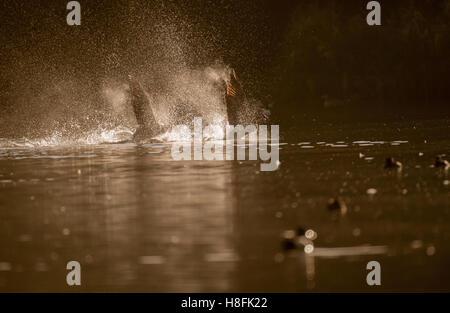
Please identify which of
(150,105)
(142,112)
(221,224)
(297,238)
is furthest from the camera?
(150,105)

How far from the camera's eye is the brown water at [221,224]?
413 inches

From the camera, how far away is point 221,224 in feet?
45.5

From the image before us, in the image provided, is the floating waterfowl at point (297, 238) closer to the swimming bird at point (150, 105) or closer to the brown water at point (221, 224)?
the brown water at point (221, 224)

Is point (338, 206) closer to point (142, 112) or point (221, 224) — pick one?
point (221, 224)

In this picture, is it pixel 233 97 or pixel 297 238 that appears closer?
pixel 297 238

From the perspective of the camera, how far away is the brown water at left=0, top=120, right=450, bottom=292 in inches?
413

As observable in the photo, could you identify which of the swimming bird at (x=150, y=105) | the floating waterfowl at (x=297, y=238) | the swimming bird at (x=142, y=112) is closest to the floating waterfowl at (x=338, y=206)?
the floating waterfowl at (x=297, y=238)

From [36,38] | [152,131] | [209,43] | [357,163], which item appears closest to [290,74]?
[209,43]

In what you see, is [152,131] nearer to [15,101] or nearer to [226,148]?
[226,148]

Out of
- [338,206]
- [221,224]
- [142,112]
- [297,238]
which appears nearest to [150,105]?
[142,112]

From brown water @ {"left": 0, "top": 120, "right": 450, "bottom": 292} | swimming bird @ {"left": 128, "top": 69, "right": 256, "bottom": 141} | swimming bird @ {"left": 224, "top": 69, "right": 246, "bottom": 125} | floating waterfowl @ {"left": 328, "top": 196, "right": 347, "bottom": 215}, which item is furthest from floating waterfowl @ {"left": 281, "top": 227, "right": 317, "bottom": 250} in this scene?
swimming bird @ {"left": 128, "top": 69, "right": 256, "bottom": 141}

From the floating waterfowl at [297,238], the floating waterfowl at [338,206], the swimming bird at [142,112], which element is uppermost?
the swimming bird at [142,112]

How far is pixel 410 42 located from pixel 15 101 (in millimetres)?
37170

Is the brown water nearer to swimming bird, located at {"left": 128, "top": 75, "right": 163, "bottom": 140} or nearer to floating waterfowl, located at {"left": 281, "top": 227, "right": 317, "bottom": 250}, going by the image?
floating waterfowl, located at {"left": 281, "top": 227, "right": 317, "bottom": 250}
